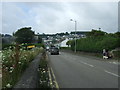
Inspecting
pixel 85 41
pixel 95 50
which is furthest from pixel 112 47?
pixel 85 41

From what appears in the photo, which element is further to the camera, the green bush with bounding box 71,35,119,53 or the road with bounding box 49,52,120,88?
the green bush with bounding box 71,35,119,53

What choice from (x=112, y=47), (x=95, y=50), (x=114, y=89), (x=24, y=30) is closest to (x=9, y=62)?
(x=114, y=89)

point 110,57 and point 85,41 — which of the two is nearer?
point 110,57

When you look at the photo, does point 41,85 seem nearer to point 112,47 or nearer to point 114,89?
point 114,89

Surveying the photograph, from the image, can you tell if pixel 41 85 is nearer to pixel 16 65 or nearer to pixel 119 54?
pixel 16 65

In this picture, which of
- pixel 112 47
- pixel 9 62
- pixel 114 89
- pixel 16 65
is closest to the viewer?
pixel 114 89

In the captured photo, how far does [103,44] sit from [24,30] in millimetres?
68057

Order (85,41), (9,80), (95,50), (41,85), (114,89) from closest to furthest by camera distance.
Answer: (41,85) < (9,80) < (114,89) < (95,50) < (85,41)

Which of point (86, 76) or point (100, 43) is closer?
point (86, 76)

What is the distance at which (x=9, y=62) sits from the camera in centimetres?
1317

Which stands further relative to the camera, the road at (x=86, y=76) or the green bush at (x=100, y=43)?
the green bush at (x=100, y=43)

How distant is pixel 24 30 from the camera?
102375 millimetres

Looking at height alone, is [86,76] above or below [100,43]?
below

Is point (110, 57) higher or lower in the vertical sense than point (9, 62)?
lower
